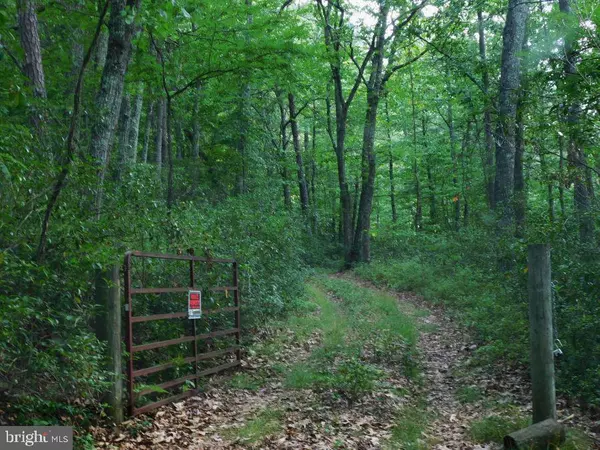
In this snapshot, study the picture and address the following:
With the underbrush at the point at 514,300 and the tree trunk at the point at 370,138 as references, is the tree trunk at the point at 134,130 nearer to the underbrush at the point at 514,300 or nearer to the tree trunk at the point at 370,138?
the underbrush at the point at 514,300

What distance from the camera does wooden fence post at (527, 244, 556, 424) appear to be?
205 inches

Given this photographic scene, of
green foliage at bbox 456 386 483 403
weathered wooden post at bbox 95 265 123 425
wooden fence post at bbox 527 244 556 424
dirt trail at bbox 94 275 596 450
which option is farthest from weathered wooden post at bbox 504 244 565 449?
weathered wooden post at bbox 95 265 123 425

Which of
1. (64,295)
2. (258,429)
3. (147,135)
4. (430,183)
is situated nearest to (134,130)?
(147,135)

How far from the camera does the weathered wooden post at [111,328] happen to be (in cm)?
569

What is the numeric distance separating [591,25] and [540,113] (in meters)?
2.40

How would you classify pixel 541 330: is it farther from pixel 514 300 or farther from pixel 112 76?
pixel 112 76

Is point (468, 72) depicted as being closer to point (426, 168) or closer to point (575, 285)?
point (575, 285)

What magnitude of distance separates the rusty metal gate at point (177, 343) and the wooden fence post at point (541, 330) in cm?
430

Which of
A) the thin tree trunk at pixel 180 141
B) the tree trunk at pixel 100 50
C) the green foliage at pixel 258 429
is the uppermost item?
the thin tree trunk at pixel 180 141

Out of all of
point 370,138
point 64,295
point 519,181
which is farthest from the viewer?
point 370,138

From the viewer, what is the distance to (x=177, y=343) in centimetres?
740

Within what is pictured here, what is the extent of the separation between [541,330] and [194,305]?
4824 millimetres

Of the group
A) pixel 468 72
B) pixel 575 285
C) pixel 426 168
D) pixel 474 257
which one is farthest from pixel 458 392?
pixel 426 168

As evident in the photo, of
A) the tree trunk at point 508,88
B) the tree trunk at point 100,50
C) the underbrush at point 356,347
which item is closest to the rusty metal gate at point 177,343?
the underbrush at point 356,347
